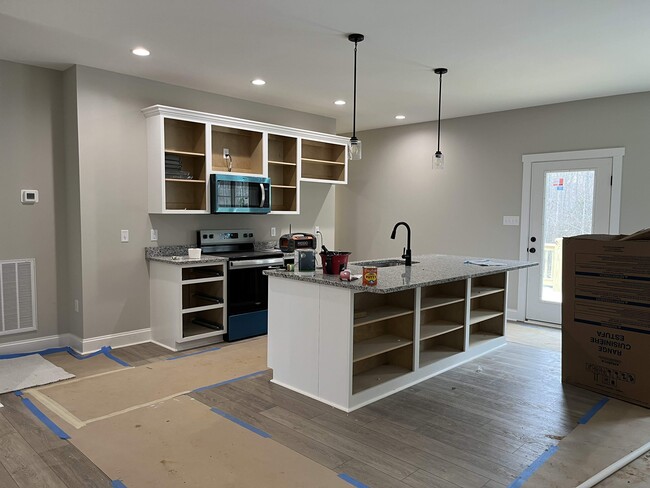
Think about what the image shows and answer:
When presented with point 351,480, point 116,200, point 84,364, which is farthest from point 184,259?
point 351,480

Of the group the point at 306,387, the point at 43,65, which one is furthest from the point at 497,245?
the point at 43,65

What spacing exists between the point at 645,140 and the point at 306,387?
436 cm

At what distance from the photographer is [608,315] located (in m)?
3.44

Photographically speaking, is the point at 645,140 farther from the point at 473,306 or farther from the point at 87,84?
the point at 87,84

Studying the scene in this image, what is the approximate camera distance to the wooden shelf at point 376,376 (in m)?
3.33

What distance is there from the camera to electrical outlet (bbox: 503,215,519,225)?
Result: 19.5 feet

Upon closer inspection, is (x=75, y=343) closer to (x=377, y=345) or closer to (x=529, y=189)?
(x=377, y=345)

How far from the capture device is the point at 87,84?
433 centimetres

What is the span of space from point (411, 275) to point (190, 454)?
6.25 ft

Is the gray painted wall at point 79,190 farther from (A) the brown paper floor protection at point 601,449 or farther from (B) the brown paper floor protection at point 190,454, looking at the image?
(A) the brown paper floor protection at point 601,449

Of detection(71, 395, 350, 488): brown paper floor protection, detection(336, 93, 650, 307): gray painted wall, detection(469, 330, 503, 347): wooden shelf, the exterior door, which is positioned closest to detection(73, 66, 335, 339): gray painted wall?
detection(71, 395, 350, 488): brown paper floor protection

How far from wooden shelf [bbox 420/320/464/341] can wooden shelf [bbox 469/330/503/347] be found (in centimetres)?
39

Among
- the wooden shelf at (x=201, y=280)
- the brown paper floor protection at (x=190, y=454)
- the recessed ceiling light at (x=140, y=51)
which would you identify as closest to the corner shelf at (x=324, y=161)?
the wooden shelf at (x=201, y=280)

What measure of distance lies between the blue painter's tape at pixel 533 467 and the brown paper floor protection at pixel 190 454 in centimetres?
85
